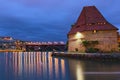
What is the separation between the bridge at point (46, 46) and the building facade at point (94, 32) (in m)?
54.5

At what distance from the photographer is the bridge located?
125m

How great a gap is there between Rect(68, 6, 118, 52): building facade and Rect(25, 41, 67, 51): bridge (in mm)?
54502

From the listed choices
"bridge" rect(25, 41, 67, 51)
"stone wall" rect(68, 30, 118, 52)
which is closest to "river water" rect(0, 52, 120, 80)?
"stone wall" rect(68, 30, 118, 52)

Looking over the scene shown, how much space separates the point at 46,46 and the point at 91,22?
90799mm

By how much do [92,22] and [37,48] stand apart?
347 ft

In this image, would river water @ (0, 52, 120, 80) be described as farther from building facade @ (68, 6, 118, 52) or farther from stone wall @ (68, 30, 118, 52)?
building facade @ (68, 6, 118, 52)

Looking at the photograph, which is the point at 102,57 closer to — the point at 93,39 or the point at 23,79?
the point at 93,39

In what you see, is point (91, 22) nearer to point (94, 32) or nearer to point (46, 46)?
point (94, 32)

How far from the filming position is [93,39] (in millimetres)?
51750

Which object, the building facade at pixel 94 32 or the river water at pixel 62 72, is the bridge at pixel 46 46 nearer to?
the building facade at pixel 94 32

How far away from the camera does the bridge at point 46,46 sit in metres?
125

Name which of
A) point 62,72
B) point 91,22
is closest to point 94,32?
point 91,22

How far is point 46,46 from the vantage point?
14300 cm

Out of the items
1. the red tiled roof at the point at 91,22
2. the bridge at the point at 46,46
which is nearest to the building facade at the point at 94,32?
the red tiled roof at the point at 91,22
